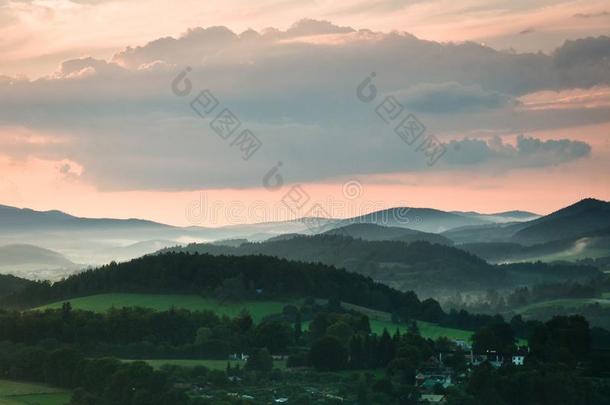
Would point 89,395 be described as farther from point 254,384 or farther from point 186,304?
point 186,304

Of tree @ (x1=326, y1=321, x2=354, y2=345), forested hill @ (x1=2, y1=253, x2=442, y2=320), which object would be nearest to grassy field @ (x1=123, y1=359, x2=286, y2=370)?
tree @ (x1=326, y1=321, x2=354, y2=345)

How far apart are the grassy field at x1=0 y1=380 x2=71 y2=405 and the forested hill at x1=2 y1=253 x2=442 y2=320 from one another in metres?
53.9

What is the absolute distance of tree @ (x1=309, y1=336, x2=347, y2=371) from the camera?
3937 inches

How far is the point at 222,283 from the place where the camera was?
14662cm

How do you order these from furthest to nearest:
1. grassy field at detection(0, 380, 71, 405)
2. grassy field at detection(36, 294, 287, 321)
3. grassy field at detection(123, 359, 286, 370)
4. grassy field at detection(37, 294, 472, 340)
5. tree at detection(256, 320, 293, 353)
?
grassy field at detection(36, 294, 287, 321) → grassy field at detection(37, 294, 472, 340) → tree at detection(256, 320, 293, 353) → grassy field at detection(123, 359, 286, 370) → grassy field at detection(0, 380, 71, 405)

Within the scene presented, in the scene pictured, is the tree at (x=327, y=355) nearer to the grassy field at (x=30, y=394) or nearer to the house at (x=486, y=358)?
the house at (x=486, y=358)

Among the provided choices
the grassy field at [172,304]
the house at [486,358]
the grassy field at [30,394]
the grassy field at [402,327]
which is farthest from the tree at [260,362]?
the grassy field at [172,304]

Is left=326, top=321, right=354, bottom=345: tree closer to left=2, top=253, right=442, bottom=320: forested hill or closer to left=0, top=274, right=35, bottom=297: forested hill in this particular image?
left=2, top=253, right=442, bottom=320: forested hill

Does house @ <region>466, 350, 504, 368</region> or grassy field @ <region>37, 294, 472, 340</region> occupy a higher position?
grassy field @ <region>37, 294, 472, 340</region>

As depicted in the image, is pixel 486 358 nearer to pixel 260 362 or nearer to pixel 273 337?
pixel 273 337

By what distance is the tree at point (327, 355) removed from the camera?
100000 mm

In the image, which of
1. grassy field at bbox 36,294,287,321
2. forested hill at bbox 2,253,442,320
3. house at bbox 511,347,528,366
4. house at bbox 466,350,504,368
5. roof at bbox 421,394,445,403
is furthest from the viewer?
forested hill at bbox 2,253,442,320

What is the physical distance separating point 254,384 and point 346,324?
25.8 m

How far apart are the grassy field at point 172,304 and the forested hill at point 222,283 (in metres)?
3.03
